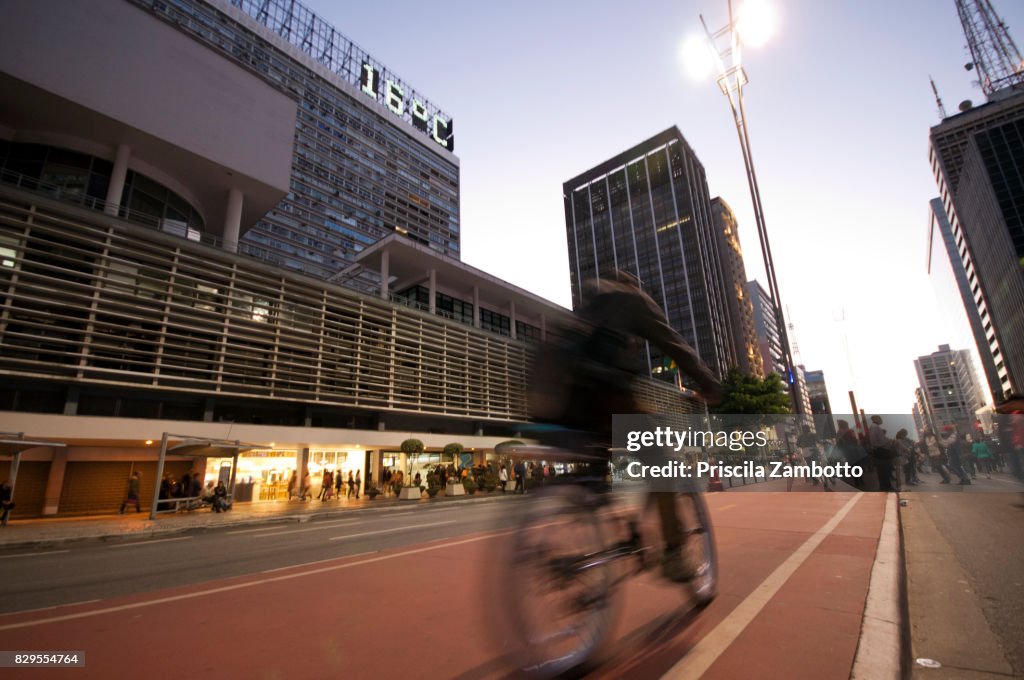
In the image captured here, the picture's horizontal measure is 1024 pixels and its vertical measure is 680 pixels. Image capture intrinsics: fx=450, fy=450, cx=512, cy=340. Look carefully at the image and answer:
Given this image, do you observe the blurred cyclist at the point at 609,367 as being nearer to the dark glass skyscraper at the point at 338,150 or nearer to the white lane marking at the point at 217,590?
the white lane marking at the point at 217,590

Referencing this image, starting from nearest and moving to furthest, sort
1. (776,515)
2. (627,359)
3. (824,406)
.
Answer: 1. (627,359)
2. (776,515)
3. (824,406)

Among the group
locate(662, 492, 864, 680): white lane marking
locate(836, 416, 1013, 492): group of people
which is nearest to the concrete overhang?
locate(836, 416, 1013, 492): group of people

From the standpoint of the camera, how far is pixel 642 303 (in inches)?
107

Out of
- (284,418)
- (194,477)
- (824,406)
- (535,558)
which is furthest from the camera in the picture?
(824,406)

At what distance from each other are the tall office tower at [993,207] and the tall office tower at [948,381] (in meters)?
41.3

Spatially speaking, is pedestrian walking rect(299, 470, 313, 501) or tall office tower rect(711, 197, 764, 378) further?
tall office tower rect(711, 197, 764, 378)

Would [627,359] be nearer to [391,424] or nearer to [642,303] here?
[642,303]

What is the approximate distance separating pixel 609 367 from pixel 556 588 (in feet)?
3.81

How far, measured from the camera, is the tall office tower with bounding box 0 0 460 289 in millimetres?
20891

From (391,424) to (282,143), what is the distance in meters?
17.0

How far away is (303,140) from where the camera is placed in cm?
6106

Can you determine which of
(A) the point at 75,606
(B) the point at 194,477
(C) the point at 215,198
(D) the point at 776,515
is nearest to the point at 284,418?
(B) the point at 194,477

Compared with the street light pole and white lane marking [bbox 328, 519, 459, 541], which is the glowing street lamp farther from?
white lane marking [bbox 328, 519, 459, 541]

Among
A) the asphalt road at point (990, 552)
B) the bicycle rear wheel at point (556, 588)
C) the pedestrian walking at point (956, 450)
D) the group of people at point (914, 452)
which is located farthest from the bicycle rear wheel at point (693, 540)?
the pedestrian walking at point (956, 450)
